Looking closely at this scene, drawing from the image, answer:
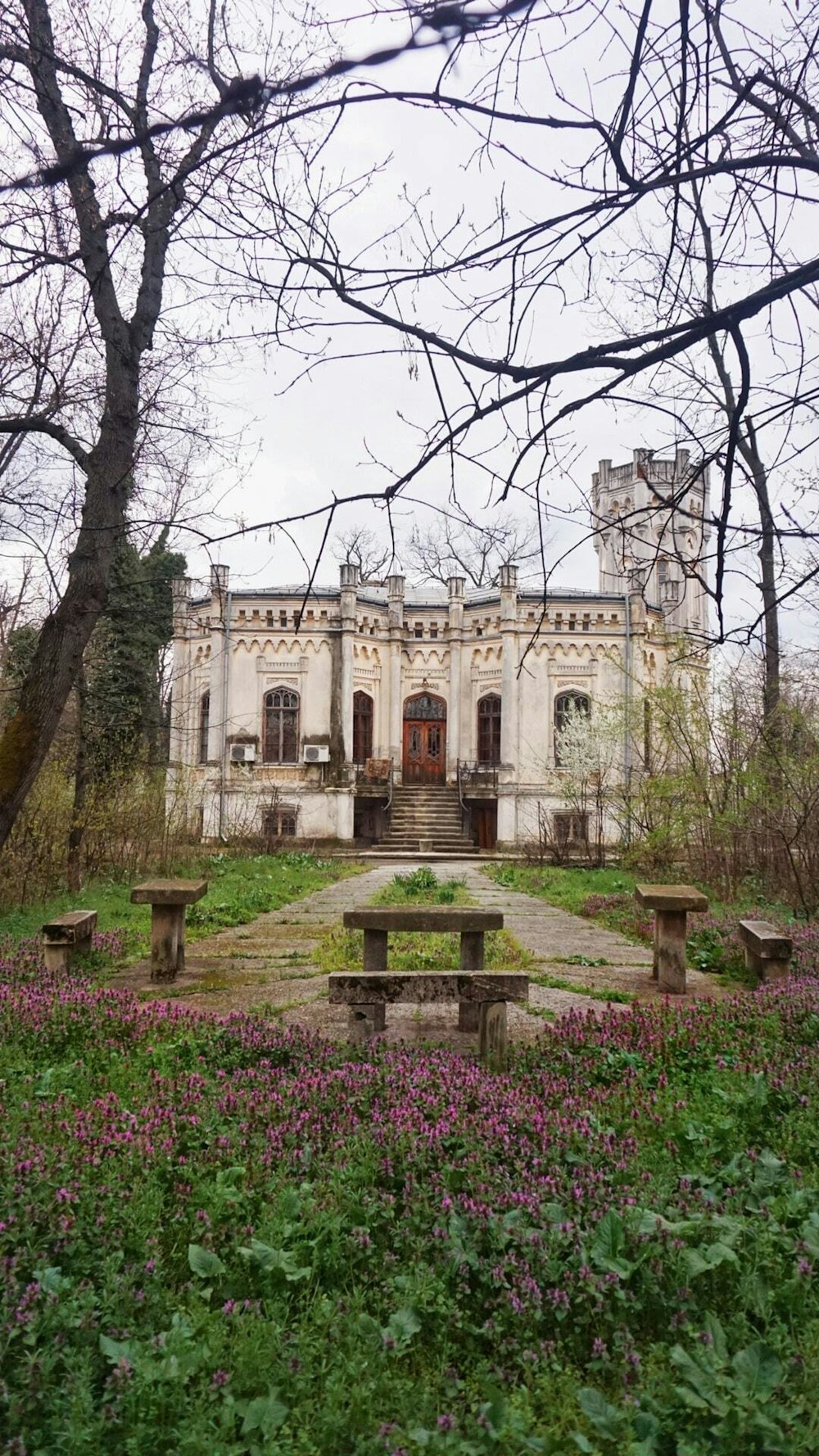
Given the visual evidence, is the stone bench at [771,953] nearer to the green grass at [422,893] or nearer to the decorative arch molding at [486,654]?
the green grass at [422,893]

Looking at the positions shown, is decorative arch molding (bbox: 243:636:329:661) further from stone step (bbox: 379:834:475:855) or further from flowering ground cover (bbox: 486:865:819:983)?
flowering ground cover (bbox: 486:865:819:983)

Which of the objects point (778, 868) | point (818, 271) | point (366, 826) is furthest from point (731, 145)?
point (366, 826)

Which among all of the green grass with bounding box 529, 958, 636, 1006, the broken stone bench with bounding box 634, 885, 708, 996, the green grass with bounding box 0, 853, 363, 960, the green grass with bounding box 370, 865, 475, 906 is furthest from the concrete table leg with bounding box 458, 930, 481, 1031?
the green grass with bounding box 370, 865, 475, 906

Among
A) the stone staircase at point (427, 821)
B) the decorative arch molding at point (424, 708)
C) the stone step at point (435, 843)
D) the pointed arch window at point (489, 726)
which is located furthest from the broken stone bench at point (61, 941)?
the decorative arch molding at point (424, 708)

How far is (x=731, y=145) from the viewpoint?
300 centimetres

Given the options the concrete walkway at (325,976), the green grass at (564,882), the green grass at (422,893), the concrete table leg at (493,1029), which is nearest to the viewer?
the concrete table leg at (493,1029)

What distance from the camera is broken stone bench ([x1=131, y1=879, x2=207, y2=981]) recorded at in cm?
696

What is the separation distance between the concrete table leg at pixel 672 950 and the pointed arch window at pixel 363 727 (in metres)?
23.2

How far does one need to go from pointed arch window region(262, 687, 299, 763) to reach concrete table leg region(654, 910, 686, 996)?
23014mm

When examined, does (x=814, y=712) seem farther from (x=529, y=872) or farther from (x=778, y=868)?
(x=529, y=872)

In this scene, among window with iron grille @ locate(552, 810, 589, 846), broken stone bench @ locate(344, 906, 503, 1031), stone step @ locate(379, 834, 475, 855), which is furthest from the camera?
stone step @ locate(379, 834, 475, 855)

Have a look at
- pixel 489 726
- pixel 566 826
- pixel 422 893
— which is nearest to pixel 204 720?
pixel 489 726

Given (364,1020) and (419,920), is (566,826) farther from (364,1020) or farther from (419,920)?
(364,1020)

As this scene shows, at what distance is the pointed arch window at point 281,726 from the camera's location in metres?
29.3
